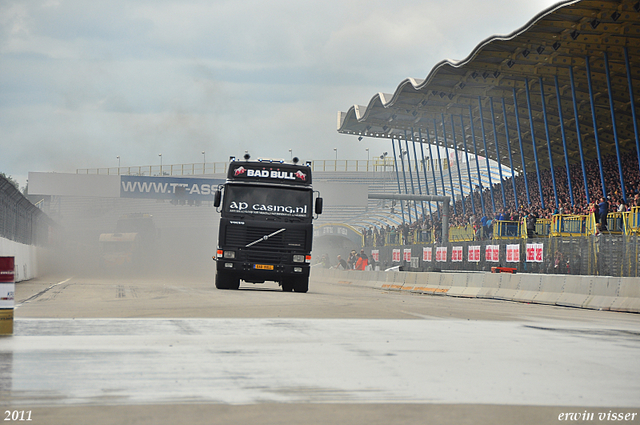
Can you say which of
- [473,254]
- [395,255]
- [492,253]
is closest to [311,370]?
[492,253]

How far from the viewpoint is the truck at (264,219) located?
22156 mm

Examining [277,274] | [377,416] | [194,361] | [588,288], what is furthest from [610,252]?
[377,416]

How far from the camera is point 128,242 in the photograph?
176 ft

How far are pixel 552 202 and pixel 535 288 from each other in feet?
50.9

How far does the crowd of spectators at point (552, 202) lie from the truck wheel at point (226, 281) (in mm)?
10987

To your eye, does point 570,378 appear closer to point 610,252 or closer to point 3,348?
point 3,348

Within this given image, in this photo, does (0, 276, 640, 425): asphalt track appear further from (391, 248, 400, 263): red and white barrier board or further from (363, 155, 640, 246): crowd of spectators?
(391, 248, 400, 263): red and white barrier board

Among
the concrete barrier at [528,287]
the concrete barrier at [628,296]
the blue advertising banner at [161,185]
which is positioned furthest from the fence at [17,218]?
the concrete barrier at [628,296]

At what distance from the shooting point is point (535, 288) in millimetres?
22516

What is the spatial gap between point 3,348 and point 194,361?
2.37 metres

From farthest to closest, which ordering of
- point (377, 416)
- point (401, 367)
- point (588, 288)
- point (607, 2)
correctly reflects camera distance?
point (607, 2)
point (588, 288)
point (401, 367)
point (377, 416)

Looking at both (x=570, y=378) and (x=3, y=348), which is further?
(x=3, y=348)

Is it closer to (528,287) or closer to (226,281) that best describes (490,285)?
(528,287)

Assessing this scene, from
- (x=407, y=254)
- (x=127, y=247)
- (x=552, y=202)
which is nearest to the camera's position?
(x=552, y=202)
